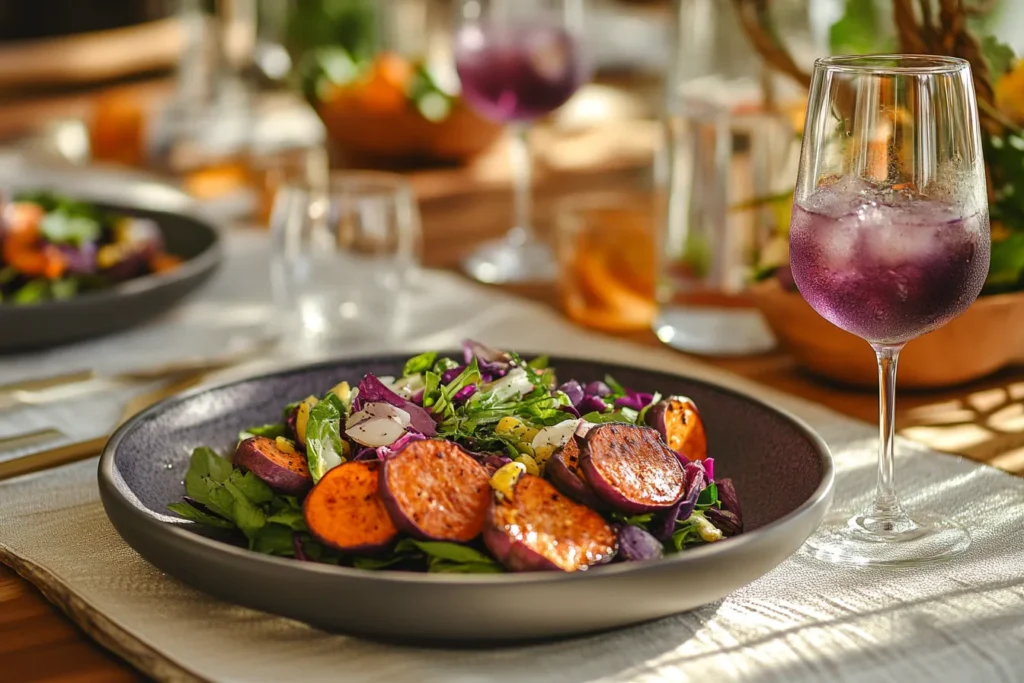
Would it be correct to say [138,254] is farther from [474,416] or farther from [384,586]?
[384,586]

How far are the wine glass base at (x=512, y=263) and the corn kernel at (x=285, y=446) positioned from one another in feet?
3.24

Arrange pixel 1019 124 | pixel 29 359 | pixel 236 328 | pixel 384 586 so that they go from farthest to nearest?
1. pixel 236 328
2. pixel 29 359
3. pixel 1019 124
4. pixel 384 586

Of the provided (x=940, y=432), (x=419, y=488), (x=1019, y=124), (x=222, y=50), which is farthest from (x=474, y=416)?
(x=222, y=50)

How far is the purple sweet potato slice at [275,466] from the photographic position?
3.21ft

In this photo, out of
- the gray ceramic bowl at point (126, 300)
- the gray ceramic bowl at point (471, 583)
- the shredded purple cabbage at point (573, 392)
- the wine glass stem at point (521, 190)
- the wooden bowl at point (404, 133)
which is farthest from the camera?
the wooden bowl at point (404, 133)

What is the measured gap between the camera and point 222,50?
2.81m

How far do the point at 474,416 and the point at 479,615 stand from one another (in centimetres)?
27

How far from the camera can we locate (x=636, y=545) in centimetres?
89

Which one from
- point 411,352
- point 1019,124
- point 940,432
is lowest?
point 940,432

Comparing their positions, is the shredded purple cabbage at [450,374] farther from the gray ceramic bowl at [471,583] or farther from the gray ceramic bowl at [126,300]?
the gray ceramic bowl at [126,300]

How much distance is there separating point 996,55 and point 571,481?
0.79 metres

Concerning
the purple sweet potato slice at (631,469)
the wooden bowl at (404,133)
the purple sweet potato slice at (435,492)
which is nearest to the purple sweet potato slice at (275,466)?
the purple sweet potato slice at (435,492)

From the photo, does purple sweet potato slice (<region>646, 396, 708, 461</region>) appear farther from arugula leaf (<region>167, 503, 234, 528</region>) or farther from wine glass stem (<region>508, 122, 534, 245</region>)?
wine glass stem (<region>508, 122, 534, 245</region>)

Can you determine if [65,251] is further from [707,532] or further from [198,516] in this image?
[707,532]
